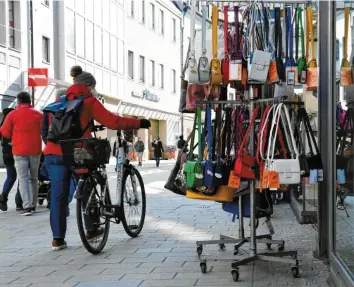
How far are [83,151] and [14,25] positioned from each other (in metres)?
20.3

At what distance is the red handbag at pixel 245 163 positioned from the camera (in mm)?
4480

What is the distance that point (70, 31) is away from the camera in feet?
92.4

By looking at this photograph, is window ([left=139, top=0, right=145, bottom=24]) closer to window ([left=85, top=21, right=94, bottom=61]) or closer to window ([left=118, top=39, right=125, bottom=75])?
window ([left=118, top=39, right=125, bottom=75])

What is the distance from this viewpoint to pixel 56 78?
2738cm

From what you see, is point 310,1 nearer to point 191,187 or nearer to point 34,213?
point 191,187

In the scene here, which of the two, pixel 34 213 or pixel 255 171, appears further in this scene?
pixel 34 213

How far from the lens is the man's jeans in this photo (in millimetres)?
8508

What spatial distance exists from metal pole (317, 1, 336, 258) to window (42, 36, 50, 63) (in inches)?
895

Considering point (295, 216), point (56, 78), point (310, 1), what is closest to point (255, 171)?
point (310, 1)

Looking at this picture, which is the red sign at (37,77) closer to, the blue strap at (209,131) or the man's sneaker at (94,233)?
the man's sneaker at (94,233)

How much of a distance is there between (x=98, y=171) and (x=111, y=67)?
28434mm

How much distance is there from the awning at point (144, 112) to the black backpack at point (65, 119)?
98.0 ft

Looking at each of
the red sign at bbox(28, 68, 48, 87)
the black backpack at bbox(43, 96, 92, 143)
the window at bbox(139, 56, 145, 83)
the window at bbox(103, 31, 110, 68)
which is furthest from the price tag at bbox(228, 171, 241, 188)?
the window at bbox(139, 56, 145, 83)

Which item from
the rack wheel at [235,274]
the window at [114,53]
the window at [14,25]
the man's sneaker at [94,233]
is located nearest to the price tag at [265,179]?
the rack wheel at [235,274]
